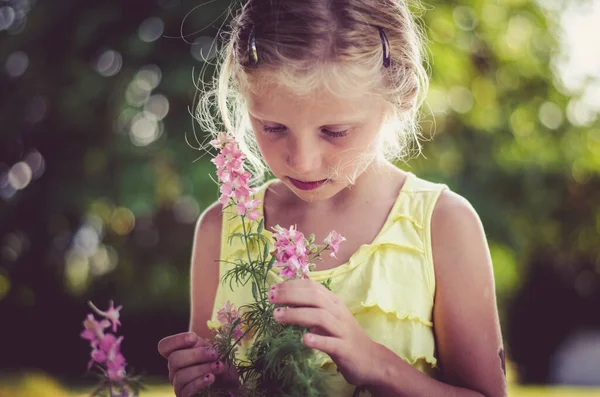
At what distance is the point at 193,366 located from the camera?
130cm

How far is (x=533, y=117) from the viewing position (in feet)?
21.7

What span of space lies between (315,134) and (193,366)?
18.6 inches

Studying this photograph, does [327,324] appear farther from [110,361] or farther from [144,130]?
[144,130]

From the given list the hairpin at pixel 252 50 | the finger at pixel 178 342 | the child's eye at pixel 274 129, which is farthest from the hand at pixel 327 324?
the hairpin at pixel 252 50

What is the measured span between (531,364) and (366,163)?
22.1 ft

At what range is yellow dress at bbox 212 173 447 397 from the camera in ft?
4.87

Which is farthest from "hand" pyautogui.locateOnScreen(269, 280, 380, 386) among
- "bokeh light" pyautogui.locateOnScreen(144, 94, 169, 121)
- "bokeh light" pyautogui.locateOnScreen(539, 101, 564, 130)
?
"bokeh light" pyautogui.locateOnScreen(539, 101, 564, 130)

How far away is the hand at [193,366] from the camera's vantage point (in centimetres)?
127

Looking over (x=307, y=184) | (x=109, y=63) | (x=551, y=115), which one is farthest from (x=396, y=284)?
(x=551, y=115)

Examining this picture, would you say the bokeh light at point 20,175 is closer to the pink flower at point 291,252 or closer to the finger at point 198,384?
the finger at point 198,384

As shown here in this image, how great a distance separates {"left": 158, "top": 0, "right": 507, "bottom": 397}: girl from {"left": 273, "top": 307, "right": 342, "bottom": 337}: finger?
140mm

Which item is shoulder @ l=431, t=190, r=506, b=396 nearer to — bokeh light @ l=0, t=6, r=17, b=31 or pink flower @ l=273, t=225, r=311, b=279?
pink flower @ l=273, t=225, r=311, b=279

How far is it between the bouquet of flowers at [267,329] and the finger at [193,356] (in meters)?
0.02

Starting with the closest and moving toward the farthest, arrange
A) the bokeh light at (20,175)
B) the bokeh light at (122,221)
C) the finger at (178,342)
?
the finger at (178,342) < the bokeh light at (122,221) < the bokeh light at (20,175)
